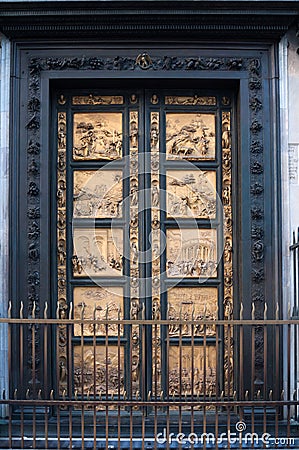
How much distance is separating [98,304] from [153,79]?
Answer: 221 centimetres

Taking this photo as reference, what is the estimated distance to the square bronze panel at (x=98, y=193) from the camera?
27.1ft

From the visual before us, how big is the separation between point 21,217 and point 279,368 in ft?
9.06

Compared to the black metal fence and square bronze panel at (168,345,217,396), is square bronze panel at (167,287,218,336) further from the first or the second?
square bronze panel at (168,345,217,396)

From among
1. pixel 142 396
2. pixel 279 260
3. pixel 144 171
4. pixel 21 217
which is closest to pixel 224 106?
pixel 144 171

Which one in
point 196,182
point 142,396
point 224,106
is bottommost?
point 142,396

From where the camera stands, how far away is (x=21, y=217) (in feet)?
26.2

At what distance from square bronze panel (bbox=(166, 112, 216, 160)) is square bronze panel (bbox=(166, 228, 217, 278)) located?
2.46 ft

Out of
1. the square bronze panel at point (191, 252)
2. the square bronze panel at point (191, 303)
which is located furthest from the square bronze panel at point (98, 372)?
the square bronze panel at point (191, 252)

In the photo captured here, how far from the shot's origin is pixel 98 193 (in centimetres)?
827

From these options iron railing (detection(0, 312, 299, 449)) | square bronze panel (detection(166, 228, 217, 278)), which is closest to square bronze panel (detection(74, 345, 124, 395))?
iron railing (detection(0, 312, 299, 449))

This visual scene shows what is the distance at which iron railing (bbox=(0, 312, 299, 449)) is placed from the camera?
723 centimetres

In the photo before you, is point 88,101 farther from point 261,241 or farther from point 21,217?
point 261,241

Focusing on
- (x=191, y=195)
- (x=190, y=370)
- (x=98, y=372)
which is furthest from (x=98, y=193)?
(x=190, y=370)

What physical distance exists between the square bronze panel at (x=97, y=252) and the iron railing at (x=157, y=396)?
1.78 feet
